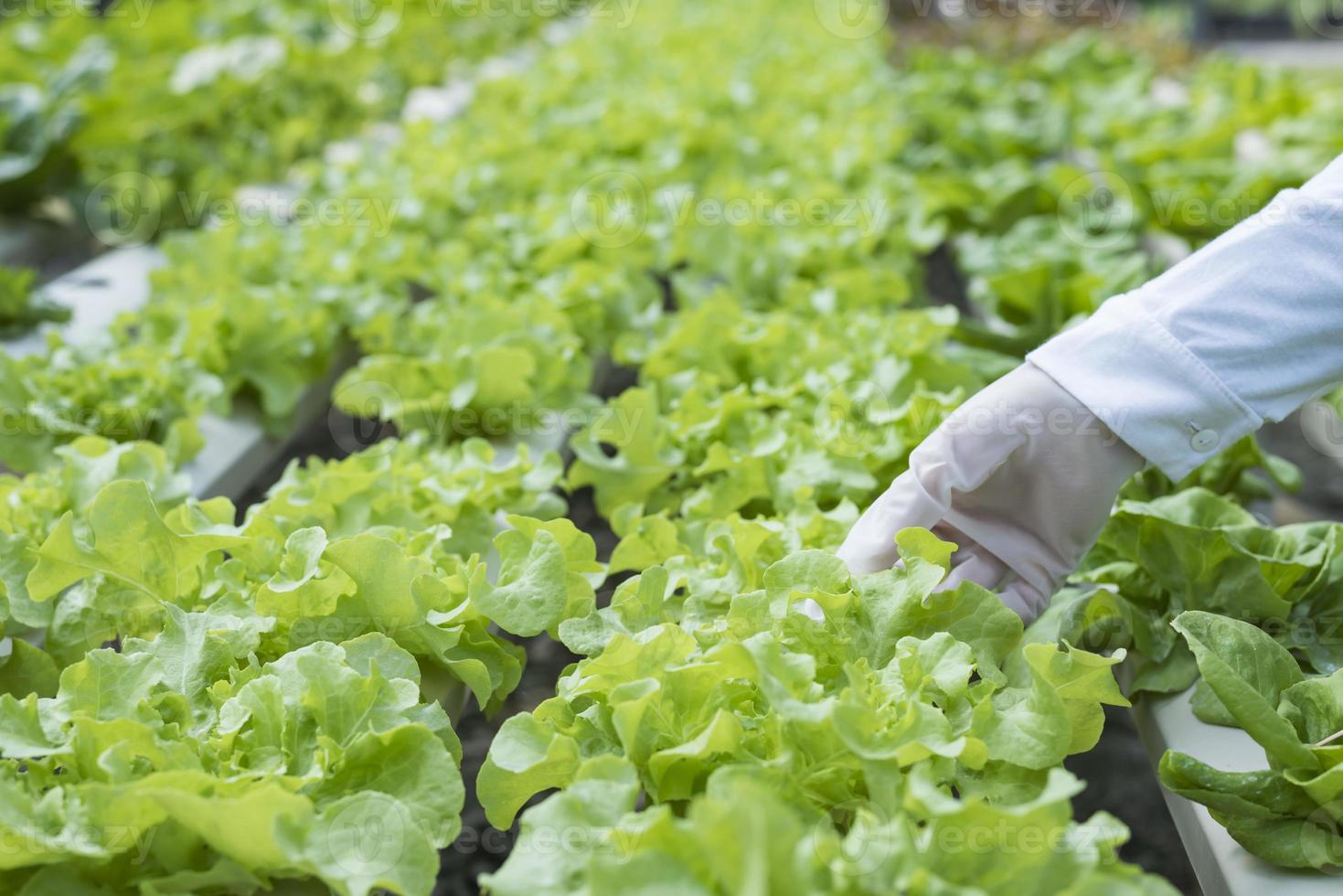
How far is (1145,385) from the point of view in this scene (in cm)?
132

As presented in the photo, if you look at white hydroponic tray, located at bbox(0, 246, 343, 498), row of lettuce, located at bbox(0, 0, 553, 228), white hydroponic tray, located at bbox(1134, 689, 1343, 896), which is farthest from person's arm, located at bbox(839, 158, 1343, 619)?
row of lettuce, located at bbox(0, 0, 553, 228)

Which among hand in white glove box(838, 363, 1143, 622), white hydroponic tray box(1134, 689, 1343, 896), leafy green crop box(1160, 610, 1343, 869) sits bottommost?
white hydroponic tray box(1134, 689, 1343, 896)

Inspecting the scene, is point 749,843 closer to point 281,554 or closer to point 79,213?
point 281,554

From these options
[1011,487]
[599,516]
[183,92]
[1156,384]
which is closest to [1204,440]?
[1156,384]

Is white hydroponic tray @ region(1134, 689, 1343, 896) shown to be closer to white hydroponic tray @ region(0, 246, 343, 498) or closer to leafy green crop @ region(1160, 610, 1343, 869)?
leafy green crop @ region(1160, 610, 1343, 869)

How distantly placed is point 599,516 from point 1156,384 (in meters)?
1.42

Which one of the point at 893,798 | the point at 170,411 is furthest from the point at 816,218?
the point at 893,798

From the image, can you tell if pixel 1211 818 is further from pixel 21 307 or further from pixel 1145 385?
pixel 21 307

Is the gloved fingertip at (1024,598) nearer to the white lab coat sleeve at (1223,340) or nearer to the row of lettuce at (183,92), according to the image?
the white lab coat sleeve at (1223,340)

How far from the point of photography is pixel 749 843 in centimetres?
83

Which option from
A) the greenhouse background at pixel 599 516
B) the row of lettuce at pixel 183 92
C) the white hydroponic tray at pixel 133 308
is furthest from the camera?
the row of lettuce at pixel 183 92

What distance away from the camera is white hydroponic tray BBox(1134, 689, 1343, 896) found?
117 cm

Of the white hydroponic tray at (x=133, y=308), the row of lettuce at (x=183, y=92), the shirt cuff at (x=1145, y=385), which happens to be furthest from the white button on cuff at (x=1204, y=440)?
the row of lettuce at (x=183, y=92)

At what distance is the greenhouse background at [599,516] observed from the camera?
106 centimetres
